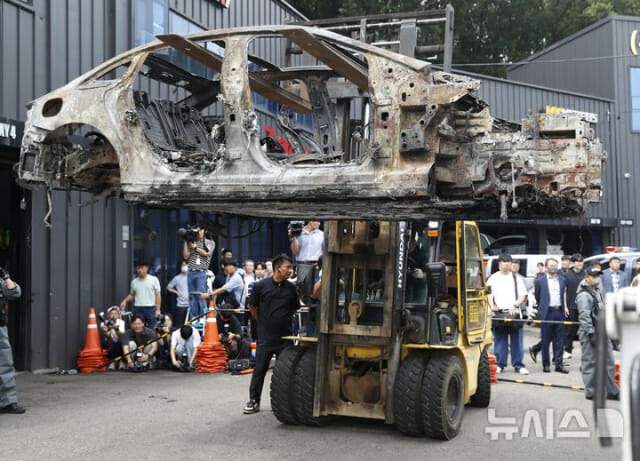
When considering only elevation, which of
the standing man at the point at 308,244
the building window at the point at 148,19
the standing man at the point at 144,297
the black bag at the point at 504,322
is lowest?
the black bag at the point at 504,322

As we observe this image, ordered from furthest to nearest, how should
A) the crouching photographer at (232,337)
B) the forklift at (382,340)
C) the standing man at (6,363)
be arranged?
1. the crouching photographer at (232,337)
2. the standing man at (6,363)
3. the forklift at (382,340)

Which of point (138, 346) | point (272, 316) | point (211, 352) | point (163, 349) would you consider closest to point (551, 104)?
point (211, 352)

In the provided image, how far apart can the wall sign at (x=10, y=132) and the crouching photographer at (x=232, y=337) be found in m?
4.47

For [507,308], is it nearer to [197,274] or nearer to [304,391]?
[197,274]

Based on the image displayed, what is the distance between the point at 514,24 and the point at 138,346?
37031 mm

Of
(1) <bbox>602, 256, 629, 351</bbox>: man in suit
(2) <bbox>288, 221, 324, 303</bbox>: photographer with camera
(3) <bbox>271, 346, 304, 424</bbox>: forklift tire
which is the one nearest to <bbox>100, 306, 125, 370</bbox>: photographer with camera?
(2) <bbox>288, 221, 324, 303</bbox>: photographer with camera

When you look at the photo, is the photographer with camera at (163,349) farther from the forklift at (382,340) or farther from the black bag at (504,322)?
the black bag at (504,322)

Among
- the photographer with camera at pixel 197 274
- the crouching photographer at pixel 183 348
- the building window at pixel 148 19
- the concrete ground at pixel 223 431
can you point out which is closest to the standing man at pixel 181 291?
the photographer with camera at pixel 197 274

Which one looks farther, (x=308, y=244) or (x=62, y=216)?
(x=62, y=216)

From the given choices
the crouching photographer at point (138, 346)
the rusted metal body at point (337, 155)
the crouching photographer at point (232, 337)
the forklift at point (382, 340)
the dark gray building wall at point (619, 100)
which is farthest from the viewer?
the dark gray building wall at point (619, 100)

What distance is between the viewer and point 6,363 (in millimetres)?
8672

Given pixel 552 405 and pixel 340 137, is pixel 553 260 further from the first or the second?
pixel 340 137

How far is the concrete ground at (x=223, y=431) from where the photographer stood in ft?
23.7

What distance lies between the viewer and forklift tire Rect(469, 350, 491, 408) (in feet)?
30.9
